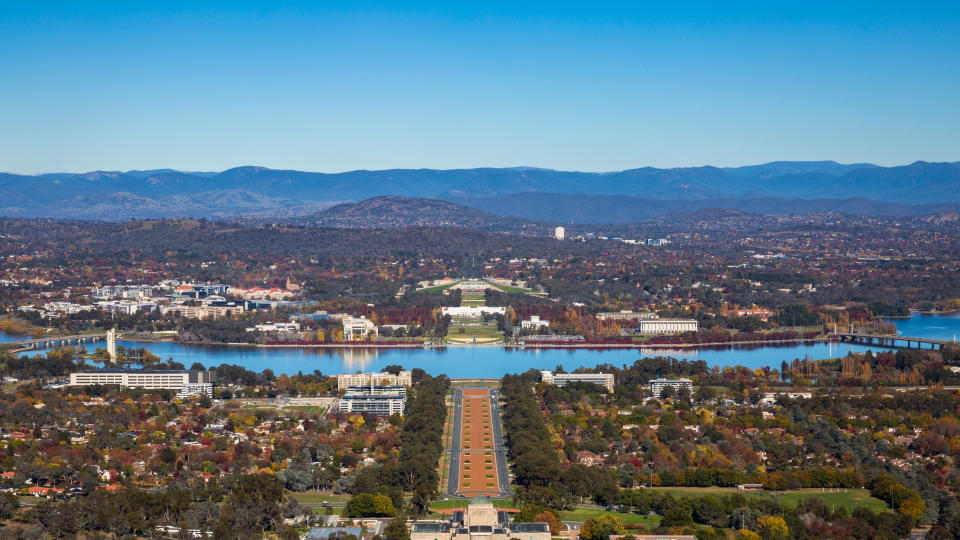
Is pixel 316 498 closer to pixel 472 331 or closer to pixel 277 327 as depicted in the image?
pixel 472 331

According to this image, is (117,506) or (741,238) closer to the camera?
(117,506)

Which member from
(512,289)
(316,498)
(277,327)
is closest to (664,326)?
(277,327)

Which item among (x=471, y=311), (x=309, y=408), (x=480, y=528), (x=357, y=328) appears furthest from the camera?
(x=471, y=311)

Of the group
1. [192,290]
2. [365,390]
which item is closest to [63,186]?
[192,290]

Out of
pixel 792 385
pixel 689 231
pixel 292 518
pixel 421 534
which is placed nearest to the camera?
pixel 421 534

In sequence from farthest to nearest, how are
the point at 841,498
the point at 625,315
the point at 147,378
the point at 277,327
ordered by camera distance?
the point at 625,315
the point at 277,327
the point at 147,378
the point at 841,498

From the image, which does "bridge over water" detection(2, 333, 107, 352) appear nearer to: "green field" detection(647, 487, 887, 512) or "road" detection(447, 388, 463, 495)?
"road" detection(447, 388, 463, 495)

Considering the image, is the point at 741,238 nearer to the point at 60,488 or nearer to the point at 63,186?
the point at 60,488
